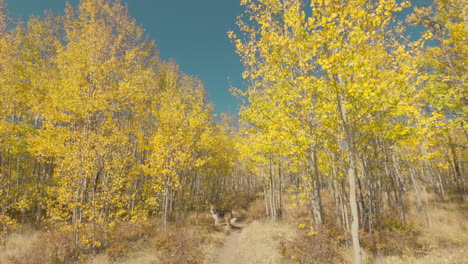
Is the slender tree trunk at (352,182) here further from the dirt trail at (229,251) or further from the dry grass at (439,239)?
the dirt trail at (229,251)

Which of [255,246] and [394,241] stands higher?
[394,241]

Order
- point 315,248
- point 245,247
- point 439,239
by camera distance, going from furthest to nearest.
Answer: point 245,247 → point 439,239 → point 315,248

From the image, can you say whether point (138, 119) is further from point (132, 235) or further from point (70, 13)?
point (70, 13)

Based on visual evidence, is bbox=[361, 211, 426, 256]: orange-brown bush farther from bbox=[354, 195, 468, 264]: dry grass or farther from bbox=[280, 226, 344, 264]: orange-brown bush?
bbox=[280, 226, 344, 264]: orange-brown bush

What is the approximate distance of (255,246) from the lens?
38.4ft

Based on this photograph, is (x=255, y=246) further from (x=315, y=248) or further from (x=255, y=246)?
(x=315, y=248)

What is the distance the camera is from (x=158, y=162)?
13508 mm

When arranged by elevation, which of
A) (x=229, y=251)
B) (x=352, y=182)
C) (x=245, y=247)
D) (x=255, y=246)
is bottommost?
(x=229, y=251)

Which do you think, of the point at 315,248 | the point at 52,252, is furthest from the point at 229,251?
the point at 52,252

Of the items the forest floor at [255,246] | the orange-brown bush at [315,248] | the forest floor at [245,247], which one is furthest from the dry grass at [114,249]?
the orange-brown bush at [315,248]

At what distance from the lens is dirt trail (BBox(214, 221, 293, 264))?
33.4 ft

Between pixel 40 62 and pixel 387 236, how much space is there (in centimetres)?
2872

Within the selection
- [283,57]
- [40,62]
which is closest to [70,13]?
[40,62]

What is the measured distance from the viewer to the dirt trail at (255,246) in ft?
33.4
